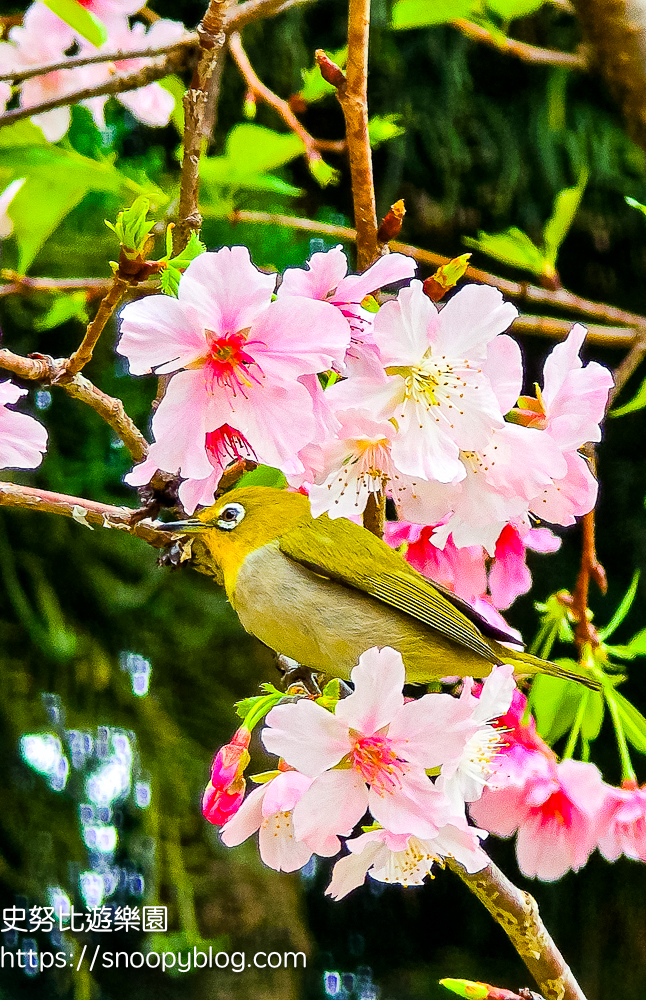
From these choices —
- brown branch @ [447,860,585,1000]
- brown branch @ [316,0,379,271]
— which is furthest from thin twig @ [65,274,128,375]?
brown branch @ [447,860,585,1000]

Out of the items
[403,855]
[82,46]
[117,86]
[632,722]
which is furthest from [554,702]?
[82,46]

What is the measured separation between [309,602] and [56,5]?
272 mm

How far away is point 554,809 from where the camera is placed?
0.46 m

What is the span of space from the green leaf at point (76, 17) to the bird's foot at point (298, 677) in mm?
288

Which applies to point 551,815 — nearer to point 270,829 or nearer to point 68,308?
point 270,829

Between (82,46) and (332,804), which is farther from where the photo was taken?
(82,46)

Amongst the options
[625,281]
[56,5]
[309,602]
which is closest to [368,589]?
[309,602]

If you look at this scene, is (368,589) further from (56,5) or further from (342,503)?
(56,5)

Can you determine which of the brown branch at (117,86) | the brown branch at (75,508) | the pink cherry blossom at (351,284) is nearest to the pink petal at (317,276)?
the pink cherry blossom at (351,284)

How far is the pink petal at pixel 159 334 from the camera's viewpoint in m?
0.26

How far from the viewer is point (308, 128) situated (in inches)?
41.3

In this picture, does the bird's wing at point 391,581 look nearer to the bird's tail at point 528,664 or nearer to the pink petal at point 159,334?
the bird's tail at point 528,664

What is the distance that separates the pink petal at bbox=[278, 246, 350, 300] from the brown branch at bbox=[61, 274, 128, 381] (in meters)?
0.05

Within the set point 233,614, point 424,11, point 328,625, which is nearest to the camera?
point 328,625
